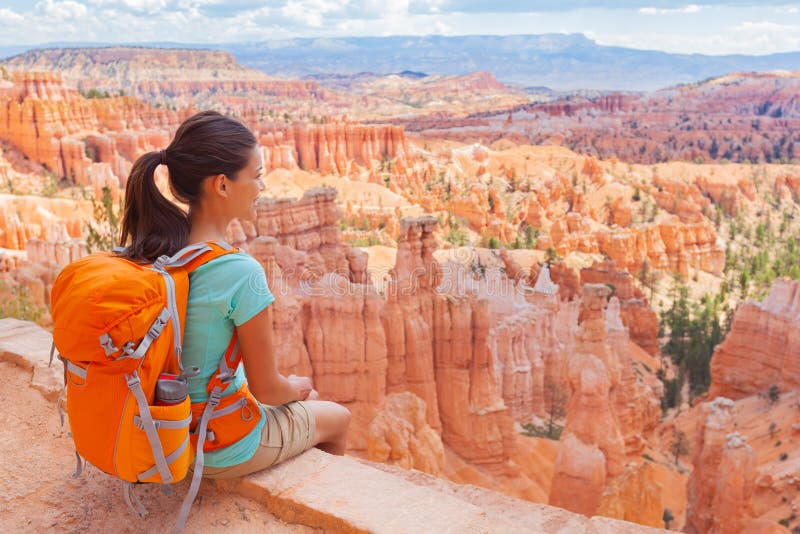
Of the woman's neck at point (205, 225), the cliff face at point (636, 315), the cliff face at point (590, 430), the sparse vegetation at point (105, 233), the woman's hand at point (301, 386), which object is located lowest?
the cliff face at point (636, 315)

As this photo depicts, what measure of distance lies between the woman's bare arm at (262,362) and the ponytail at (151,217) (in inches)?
13.1

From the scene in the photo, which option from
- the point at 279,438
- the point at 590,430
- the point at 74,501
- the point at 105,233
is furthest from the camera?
the point at 105,233

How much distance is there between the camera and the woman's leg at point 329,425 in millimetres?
2520

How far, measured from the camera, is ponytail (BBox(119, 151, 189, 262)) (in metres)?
2.04

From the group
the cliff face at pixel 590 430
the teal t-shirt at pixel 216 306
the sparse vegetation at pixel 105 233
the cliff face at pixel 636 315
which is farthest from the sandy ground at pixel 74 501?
the cliff face at pixel 636 315

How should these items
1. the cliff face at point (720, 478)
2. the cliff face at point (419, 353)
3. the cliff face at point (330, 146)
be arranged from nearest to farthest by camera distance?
1. the cliff face at point (720, 478)
2. the cliff face at point (419, 353)
3. the cliff face at point (330, 146)

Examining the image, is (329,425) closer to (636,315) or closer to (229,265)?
(229,265)

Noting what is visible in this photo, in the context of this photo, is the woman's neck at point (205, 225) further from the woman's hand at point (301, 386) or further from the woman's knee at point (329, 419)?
the woman's knee at point (329, 419)

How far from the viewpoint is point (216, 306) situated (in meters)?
1.96

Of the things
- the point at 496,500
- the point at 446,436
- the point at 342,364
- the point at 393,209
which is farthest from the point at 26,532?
the point at 393,209

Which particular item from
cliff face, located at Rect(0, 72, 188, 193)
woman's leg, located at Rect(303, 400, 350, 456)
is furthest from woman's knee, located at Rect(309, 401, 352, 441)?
cliff face, located at Rect(0, 72, 188, 193)

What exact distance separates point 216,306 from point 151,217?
38 cm

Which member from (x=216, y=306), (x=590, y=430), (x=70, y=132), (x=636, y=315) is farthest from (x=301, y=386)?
(x=70, y=132)

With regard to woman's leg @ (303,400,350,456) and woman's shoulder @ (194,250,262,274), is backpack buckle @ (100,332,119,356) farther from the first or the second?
woman's leg @ (303,400,350,456)
